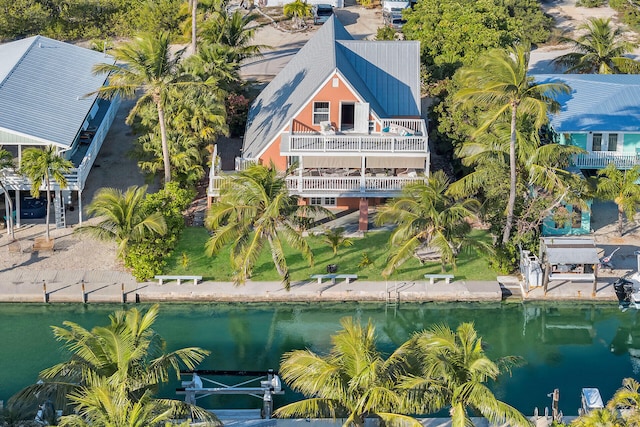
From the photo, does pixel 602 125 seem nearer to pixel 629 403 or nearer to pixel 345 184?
pixel 345 184

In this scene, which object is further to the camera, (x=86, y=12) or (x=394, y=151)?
(x=86, y=12)

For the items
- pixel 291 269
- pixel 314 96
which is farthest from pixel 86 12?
pixel 291 269

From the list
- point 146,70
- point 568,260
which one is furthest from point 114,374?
point 568,260

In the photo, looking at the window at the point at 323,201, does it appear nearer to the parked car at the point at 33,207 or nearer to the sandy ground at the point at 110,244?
the sandy ground at the point at 110,244

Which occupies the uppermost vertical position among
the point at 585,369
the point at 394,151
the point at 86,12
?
the point at 86,12

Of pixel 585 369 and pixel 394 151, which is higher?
pixel 394 151

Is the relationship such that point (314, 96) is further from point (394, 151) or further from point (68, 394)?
point (68, 394)
